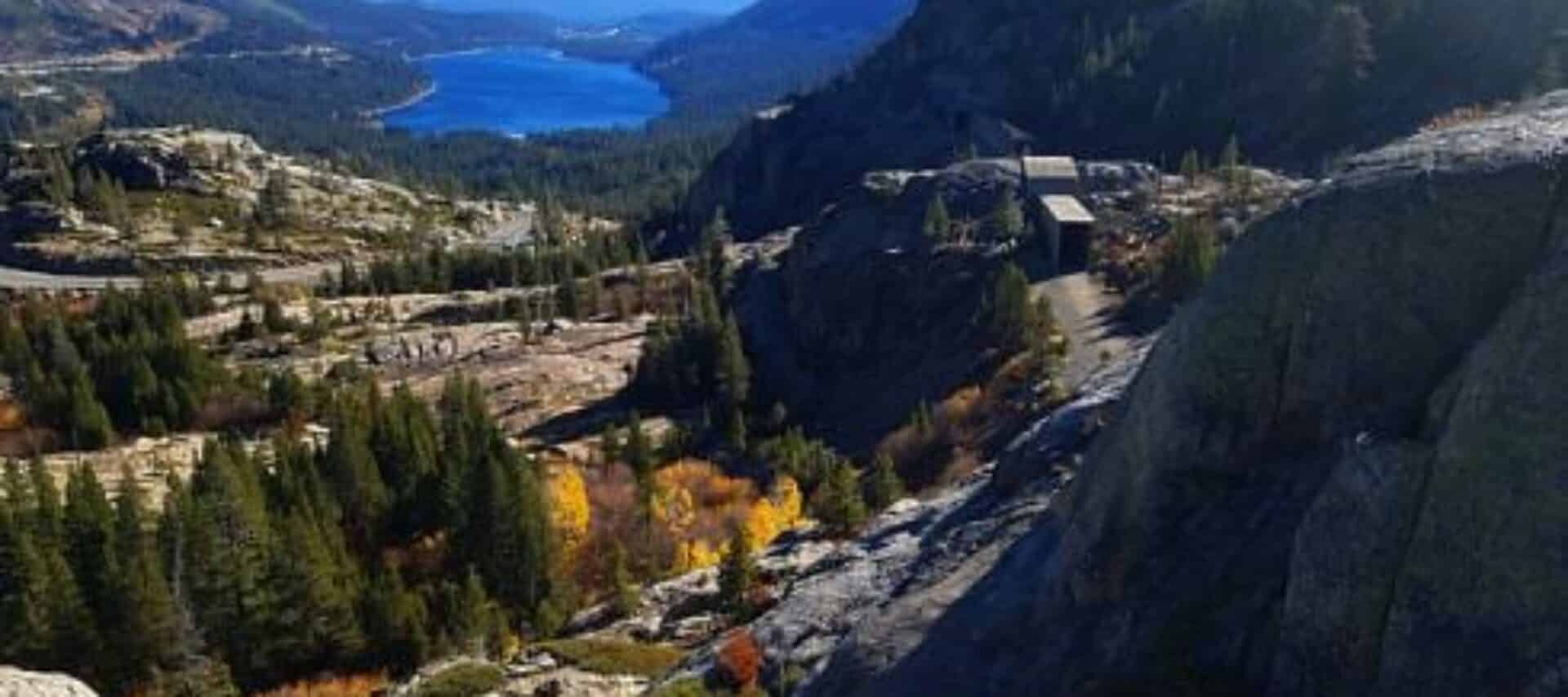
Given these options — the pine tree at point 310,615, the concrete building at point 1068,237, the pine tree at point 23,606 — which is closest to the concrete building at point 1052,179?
the concrete building at point 1068,237

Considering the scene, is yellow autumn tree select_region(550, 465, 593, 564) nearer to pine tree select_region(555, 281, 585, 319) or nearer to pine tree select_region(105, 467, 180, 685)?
pine tree select_region(105, 467, 180, 685)

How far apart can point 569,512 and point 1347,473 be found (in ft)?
269

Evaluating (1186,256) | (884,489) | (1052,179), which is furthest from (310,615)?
(1052,179)

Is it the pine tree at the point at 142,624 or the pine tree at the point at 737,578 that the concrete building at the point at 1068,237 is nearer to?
the pine tree at the point at 737,578

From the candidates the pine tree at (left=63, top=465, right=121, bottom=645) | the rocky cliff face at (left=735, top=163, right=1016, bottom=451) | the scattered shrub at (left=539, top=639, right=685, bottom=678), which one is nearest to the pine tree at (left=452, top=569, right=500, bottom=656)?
the scattered shrub at (left=539, top=639, right=685, bottom=678)

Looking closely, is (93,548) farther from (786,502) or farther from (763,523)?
(786,502)

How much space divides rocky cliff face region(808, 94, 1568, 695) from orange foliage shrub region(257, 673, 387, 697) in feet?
148

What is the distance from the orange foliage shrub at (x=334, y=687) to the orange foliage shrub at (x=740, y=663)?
102ft

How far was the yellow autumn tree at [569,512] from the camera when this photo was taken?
95.1 meters

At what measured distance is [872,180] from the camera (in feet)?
488

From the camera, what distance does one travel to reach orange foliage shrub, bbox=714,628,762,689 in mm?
41438

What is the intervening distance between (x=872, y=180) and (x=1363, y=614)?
128 metres

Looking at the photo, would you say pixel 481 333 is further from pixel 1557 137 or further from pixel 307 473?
pixel 1557 137

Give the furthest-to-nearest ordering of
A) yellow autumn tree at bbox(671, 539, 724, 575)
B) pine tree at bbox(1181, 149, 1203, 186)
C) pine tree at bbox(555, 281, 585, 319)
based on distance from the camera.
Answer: pine tree at bbox(555, 281, 585, 319) < pine tree at bbox(1181, 149, 1203, 186) < yellow autumn tree at bbox(671, 539, 724, 575)
